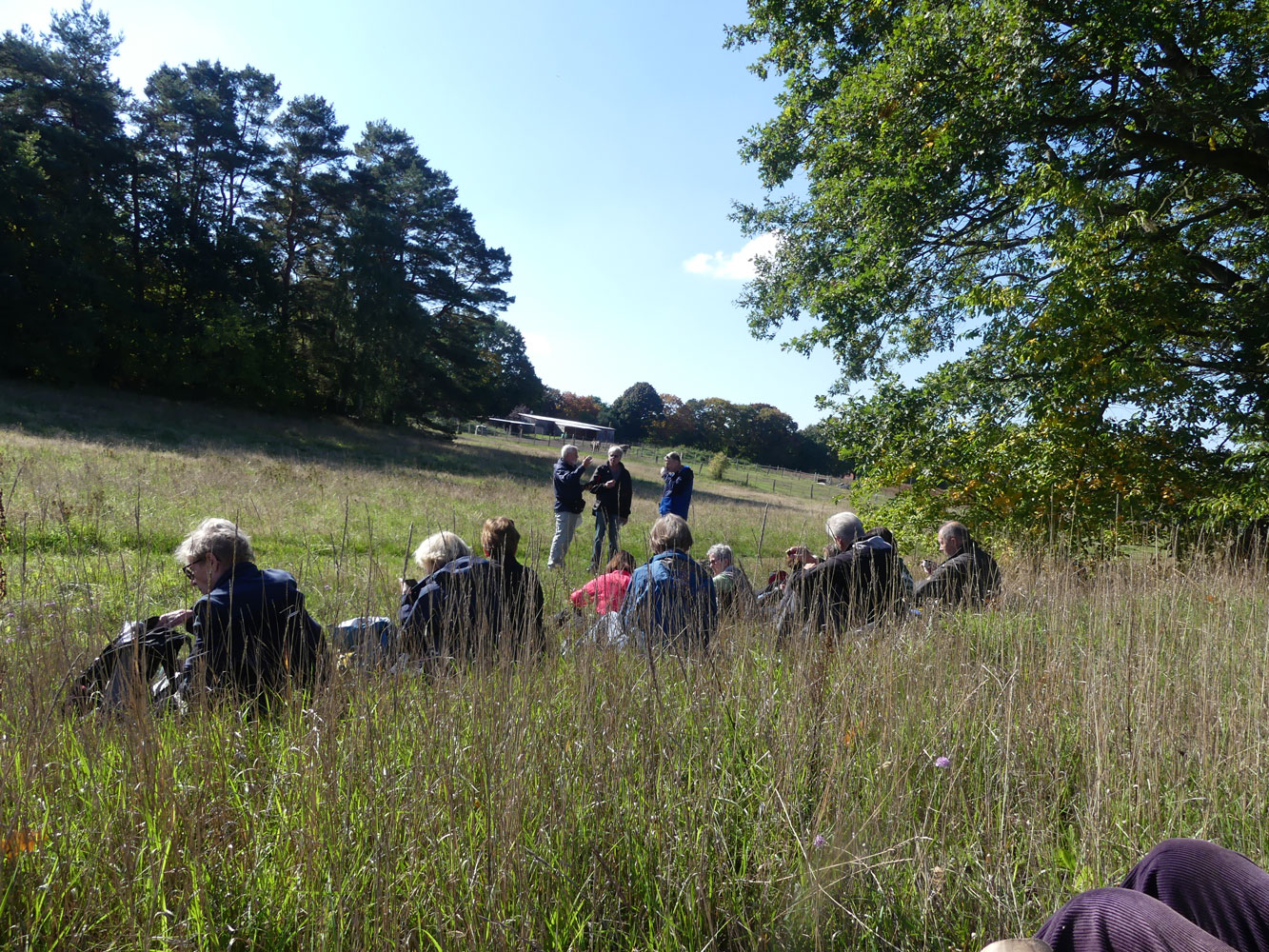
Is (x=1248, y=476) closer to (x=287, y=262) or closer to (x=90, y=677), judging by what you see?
(x=90, y=677)

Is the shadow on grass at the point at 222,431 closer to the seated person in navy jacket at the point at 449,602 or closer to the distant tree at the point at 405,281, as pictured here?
the distant tree at the point at 405,281

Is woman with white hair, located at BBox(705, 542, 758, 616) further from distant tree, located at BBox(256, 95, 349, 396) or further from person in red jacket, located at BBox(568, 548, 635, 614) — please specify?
distant tree, located at BBox(256, 95, 349, 396)

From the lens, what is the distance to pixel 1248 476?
24.2 ft

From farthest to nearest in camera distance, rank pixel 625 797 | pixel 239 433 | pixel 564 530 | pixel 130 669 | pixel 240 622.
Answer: pixel 239 433
pixel 564 530
pixel 240 622
pixel 130 669
pixel 625 797

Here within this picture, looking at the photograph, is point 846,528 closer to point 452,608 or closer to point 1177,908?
point 452,608

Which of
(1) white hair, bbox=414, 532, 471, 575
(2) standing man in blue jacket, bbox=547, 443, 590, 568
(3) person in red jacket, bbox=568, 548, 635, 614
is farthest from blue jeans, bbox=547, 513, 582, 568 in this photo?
(1) white hair, bbox=414, 532, 471, 575

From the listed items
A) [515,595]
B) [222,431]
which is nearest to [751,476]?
[222,431]

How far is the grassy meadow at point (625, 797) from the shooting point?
1.73 meters

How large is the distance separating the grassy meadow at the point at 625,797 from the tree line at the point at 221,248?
103 ft

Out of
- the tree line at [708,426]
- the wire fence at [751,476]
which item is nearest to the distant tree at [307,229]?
the wire fence at [751,476]

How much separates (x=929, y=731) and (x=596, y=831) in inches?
49.2

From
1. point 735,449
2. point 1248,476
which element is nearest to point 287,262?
point 1248,476

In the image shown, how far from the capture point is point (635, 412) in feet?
320

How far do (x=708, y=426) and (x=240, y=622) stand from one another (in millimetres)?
93035
